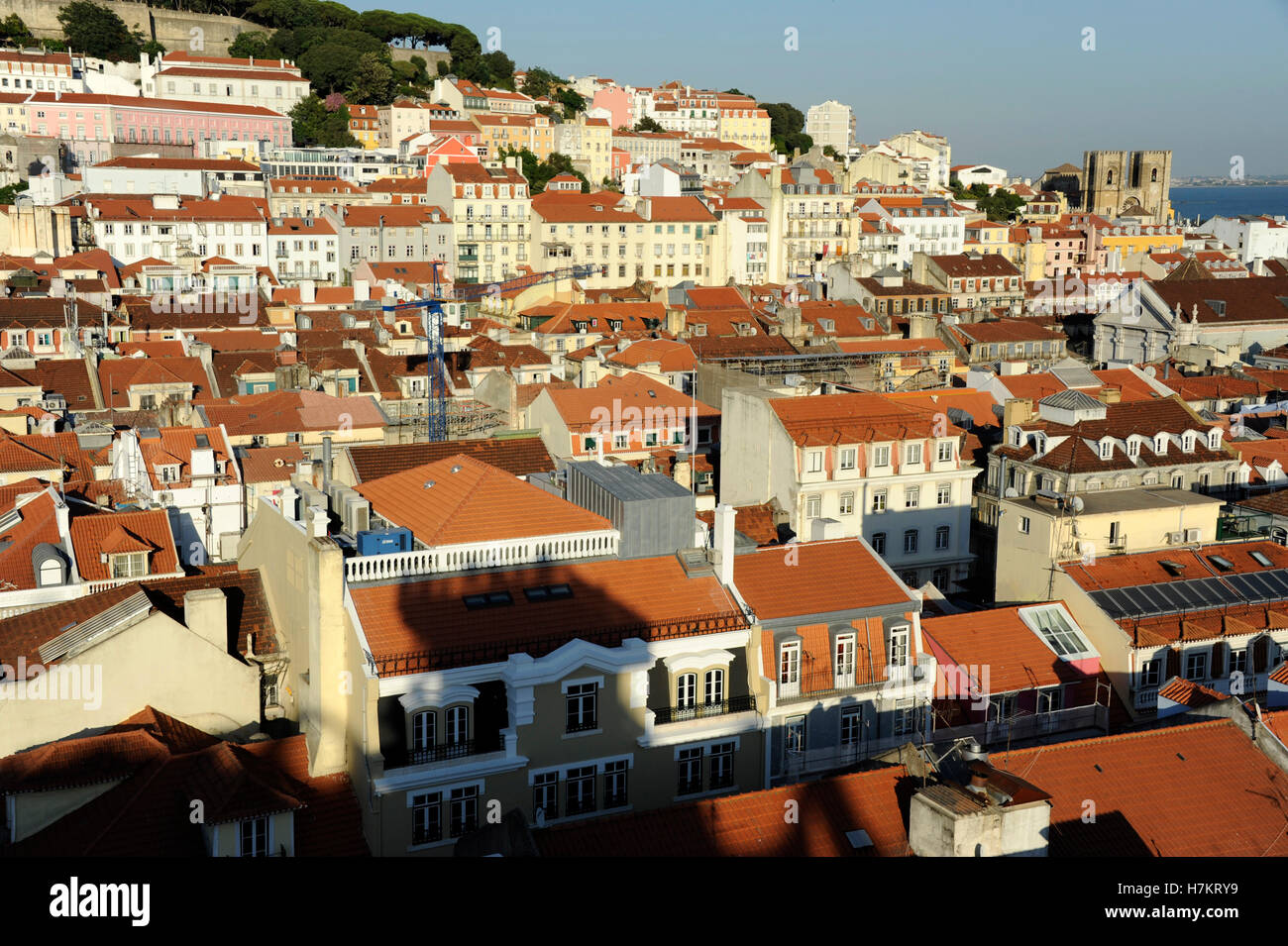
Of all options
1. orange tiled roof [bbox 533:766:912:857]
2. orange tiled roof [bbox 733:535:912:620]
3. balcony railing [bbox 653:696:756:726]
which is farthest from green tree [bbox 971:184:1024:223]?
orange tiled roof [bbox 533:766:912:857]

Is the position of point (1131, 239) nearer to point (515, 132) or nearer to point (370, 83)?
point (515, 132)

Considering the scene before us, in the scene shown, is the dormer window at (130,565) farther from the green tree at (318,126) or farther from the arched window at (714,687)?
the green tree at (318,126)

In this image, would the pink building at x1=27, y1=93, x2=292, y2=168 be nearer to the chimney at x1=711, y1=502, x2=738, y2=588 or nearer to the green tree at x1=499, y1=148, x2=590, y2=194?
the green tree at x1=499, y1=148, x2=590, y2=194

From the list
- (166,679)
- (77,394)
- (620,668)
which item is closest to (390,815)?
(620,668)

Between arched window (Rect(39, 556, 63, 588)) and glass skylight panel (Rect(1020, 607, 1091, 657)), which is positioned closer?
glass skylight panel (Rect(1020, 607, 1091, 657))

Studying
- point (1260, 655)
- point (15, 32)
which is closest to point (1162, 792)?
point (1260, 655)

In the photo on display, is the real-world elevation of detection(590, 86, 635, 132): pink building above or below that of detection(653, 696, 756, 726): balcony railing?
above
